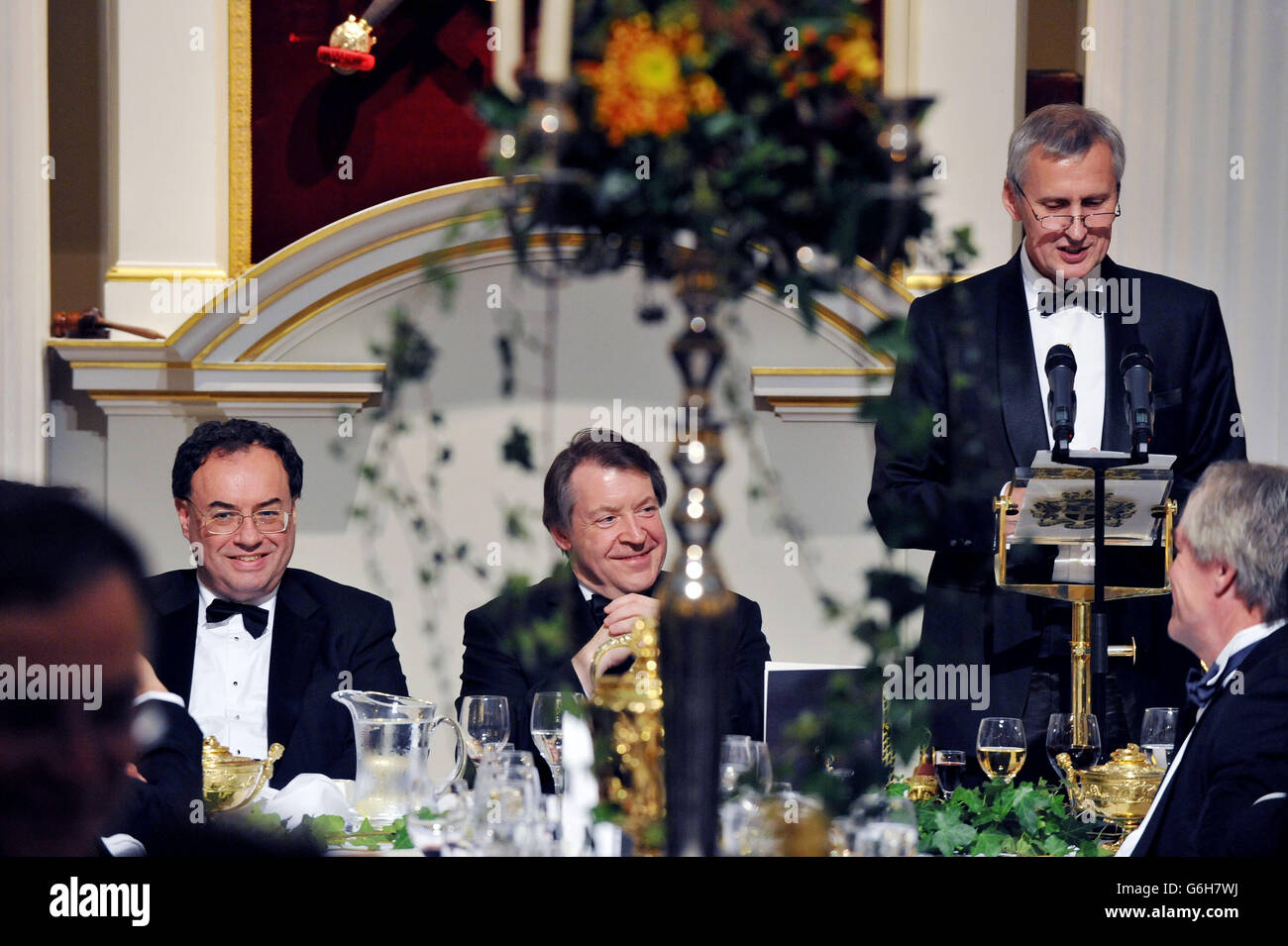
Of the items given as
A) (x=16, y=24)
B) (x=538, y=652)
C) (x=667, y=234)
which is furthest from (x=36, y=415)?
(x=667, y=234)

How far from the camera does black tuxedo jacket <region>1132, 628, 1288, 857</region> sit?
5.44 ft

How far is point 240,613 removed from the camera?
2990 mm

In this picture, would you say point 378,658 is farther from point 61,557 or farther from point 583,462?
point 61,557

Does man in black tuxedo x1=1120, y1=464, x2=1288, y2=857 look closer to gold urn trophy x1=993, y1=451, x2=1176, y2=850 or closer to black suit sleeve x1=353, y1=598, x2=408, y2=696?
gold urn trophy x1=993, y1=451, x2=1176, y2=850

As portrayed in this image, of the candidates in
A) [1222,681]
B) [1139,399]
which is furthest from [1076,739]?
[1139,399]

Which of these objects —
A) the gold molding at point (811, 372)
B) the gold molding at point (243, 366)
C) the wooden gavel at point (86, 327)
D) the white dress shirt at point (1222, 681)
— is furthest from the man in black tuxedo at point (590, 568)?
the wooden gavel at point (86, 327)

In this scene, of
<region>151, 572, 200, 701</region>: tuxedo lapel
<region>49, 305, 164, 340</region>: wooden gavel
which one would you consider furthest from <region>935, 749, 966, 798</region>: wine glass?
<region>49, 305, 164, 340</region>: wooden gavel

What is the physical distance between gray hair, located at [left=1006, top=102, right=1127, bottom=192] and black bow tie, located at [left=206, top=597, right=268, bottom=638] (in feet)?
5.37

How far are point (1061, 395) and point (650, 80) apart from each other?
116cm
